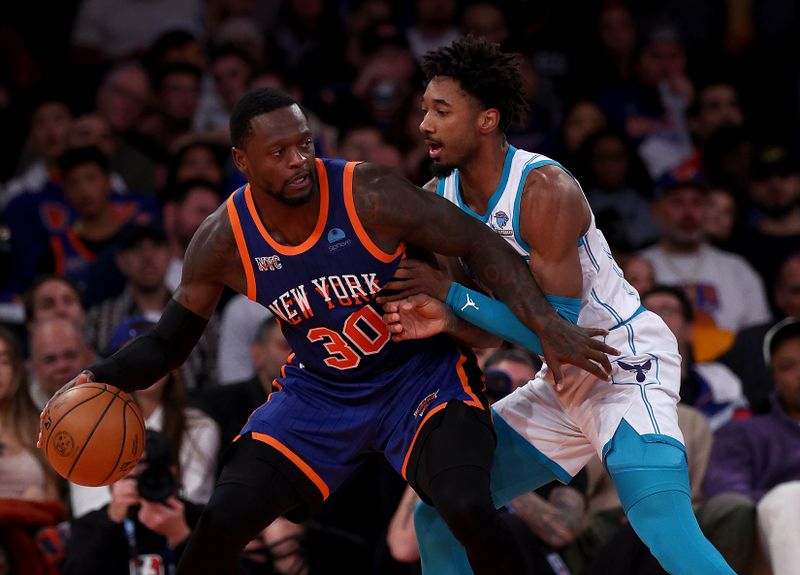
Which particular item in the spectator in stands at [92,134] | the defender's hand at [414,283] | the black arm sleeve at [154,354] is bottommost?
the black arm sleeve at [154,354]

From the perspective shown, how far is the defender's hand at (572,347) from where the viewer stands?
14.3 ft

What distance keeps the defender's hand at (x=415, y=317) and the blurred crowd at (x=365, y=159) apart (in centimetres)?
148

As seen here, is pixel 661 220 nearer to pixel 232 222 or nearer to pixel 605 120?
pixel 605 120

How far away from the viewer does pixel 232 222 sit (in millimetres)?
4477

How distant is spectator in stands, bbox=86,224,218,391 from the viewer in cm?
725

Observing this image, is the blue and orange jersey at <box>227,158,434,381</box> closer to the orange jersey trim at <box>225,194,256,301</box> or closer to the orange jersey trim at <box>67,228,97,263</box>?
the orange jersey trim at <box>225,194,256,301</box>

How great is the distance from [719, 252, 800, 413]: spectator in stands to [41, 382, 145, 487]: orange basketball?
376 centimetres

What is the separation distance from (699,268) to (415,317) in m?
4.26

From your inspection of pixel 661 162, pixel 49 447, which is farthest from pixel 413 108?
pixel 49 447

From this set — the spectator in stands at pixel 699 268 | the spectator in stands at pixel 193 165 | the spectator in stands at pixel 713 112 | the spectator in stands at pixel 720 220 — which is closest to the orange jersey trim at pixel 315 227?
the spectator in stands at pixel 193 165

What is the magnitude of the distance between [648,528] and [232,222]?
5.60 ft

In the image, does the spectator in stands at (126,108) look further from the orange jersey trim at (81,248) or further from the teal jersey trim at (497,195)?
the teal jersey trim at (497,195)

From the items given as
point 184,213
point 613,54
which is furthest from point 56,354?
point 613,54

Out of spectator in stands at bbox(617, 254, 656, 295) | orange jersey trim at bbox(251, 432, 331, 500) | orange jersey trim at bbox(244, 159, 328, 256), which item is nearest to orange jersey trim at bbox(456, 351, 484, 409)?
orange jersey trim at bbox(251, 432, 331, 500)
